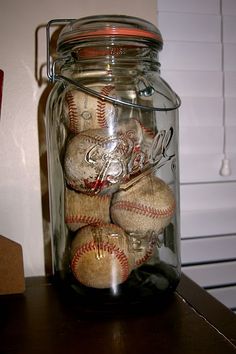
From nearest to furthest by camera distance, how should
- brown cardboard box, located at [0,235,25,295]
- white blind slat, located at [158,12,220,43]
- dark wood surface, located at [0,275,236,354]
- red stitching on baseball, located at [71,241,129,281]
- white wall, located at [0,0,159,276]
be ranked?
1. dark wood surface, located at [0,275,236,354]
2. red stitching on baseball, located at [71,241,129,281]
3. brown cardboard box, located at [0,235,25,295]
4. white wall, located at [0,0,159,276]
5. white blind slat, located at [158,12,220,43]

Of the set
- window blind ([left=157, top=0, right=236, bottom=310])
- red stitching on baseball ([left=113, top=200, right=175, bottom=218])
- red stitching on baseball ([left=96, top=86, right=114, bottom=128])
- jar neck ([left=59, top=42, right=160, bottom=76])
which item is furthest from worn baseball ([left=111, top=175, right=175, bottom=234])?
window blind ([left=157, top=0, right=236, bottom=310])

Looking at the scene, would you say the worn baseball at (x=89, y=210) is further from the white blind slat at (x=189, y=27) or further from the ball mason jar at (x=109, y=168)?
the white blind slat at (x=189, y=27)

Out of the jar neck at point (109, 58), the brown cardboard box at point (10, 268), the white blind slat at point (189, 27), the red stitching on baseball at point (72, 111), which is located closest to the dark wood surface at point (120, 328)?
the brown cardboard box at point (10, 268)

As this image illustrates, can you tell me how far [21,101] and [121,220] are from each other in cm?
42

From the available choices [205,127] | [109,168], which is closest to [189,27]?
[205,127]

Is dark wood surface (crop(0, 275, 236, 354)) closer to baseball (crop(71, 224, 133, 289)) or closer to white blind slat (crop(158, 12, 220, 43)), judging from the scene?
baseball (crop(71, 224, 133, 289))

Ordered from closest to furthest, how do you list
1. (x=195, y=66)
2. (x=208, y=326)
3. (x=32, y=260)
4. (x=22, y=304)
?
(x=208, y=326), (x=22, y=304), (x=32, y=260), (x=195, y=66)

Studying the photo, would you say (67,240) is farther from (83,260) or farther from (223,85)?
(223,85)

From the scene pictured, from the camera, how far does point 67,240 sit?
0.74 m

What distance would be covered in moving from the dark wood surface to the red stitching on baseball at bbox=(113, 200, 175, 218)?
0.16m

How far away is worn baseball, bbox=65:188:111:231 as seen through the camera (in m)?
0.67

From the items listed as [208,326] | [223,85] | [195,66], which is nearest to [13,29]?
[195,66]

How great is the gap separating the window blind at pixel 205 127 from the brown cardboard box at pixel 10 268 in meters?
0.51

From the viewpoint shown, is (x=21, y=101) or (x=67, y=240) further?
(x=21, y=101)
